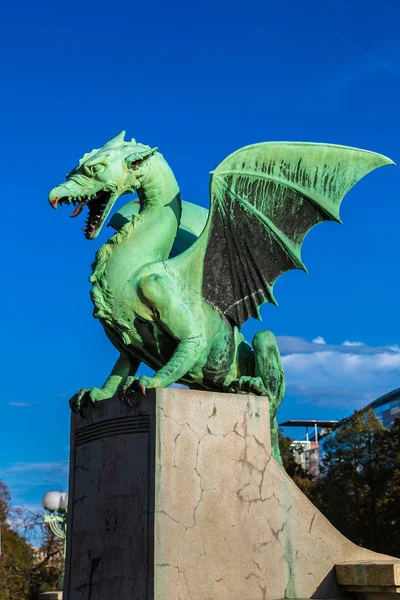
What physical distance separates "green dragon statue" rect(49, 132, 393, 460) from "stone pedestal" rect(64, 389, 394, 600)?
545 mm

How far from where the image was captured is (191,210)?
291 inches

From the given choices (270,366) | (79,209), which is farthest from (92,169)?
(270,366)

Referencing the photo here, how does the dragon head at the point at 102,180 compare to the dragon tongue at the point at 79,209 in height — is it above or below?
above

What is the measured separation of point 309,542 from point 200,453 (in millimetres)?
1193

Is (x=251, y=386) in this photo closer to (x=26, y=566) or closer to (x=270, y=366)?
(x=270, y=366)

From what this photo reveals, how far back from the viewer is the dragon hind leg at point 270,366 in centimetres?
647

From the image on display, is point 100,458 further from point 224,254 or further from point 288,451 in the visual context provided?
point 288,451

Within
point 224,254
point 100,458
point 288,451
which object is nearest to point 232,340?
point 224,254

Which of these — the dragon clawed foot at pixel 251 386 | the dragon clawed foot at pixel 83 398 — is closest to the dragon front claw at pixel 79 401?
the dragon clawed foot at pixel 83 398

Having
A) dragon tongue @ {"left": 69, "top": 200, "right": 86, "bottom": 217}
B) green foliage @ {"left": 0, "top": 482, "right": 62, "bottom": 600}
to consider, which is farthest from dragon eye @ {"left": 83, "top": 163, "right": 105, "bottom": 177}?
green foliage @ {"left": 0, "top": 482, "right": 62, "bottom": 600}

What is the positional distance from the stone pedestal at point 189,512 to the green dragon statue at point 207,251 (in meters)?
0.55

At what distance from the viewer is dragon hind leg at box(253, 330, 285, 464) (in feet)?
21.2

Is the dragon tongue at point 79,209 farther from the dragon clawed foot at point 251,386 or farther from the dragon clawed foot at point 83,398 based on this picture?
the dragon clawed foot at point 251,386

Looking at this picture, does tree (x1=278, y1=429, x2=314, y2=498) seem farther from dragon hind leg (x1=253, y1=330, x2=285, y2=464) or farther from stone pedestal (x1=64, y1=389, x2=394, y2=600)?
stone pedestal (x1=64, y1=389, x2=394, y2=600)
